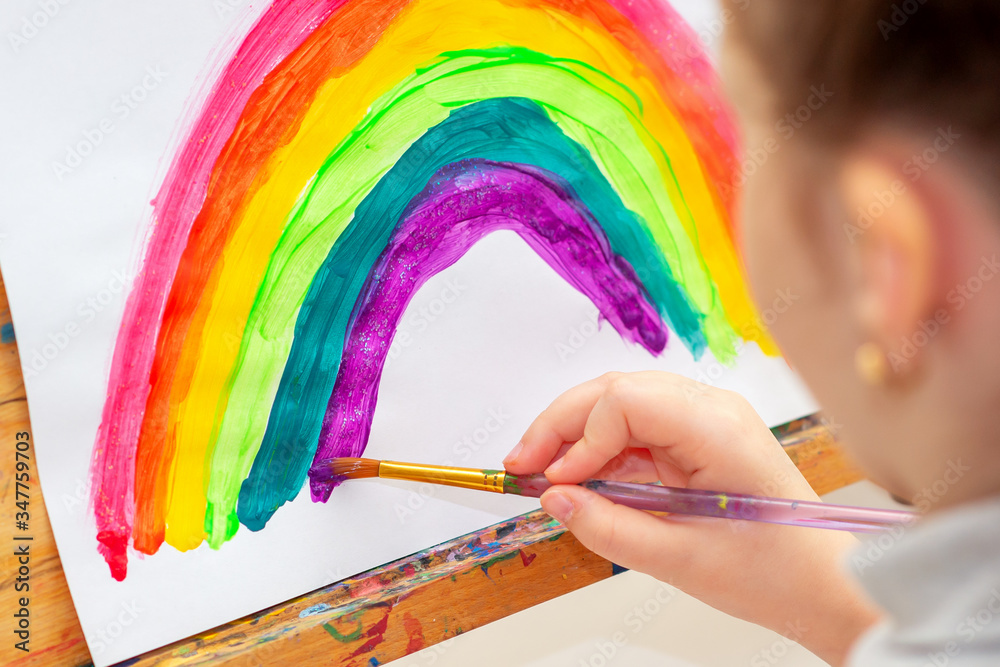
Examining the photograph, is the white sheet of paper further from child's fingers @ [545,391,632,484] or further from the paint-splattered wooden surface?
child's fingers @ [545,391,632,484]

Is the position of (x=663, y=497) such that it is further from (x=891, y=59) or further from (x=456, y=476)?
(x=891, y=59)

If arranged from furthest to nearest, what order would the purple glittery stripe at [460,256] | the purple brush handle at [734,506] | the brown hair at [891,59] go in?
the purple glittery stripe at [460,256] < the purple brush handle at [734,506] < the brown hair at [891,59]

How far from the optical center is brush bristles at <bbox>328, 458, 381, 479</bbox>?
0.57 m

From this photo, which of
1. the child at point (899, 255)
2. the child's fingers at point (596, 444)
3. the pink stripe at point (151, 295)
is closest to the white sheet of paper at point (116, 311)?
the pink stripe at point (151, 295)

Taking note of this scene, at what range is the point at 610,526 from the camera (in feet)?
1.79

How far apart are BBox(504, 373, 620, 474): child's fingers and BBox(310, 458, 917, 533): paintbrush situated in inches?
1.6

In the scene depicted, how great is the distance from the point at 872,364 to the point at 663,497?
243 millimetres

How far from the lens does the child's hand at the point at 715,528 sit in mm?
551

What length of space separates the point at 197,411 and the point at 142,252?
0.12 meters

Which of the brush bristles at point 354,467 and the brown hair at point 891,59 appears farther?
the brush bristles at point 354,467

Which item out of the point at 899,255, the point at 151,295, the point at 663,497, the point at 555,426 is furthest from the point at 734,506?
the point at 151,295

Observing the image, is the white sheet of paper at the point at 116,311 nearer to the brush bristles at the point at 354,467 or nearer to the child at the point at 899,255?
the brush bristles at the point at 354,467

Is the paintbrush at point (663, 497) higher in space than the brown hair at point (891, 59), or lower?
lower

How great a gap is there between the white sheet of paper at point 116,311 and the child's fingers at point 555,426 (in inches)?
2.8
